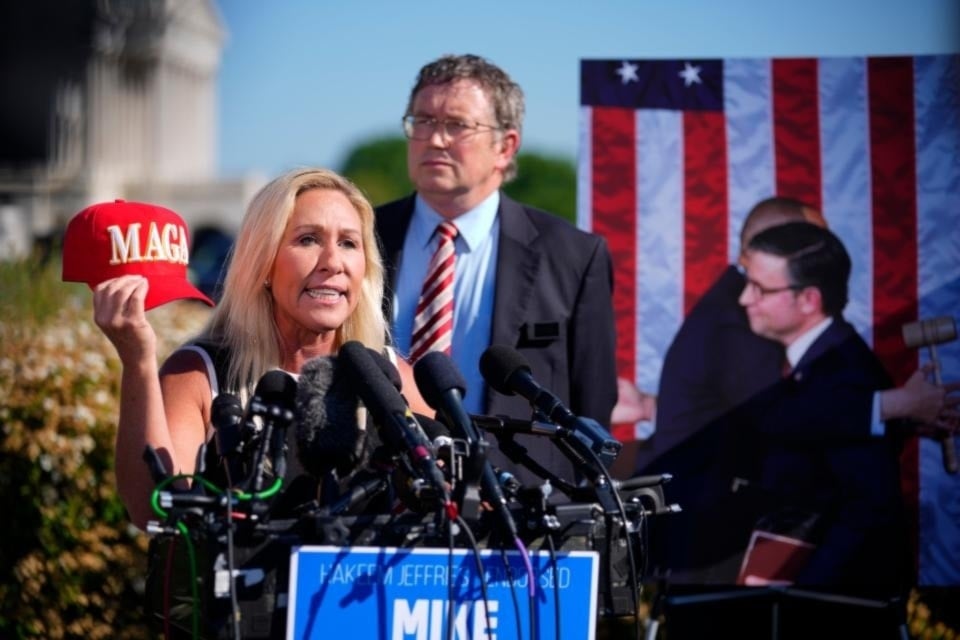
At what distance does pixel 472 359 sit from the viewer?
5.07 meters

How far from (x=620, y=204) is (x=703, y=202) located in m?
0.35

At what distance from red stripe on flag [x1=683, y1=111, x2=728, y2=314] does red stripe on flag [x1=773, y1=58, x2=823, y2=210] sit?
0.25m

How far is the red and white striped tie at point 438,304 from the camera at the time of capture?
502 centimetres

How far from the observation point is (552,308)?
5.13 meters

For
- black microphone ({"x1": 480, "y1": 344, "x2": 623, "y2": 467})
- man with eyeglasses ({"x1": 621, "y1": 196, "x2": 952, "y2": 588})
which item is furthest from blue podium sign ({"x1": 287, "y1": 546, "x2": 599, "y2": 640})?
man with eyeglasses ({"x1": 621, "y1": 196, "x2": 952, "y2": 588})

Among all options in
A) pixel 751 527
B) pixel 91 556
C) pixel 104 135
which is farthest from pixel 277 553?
pixel 104 135

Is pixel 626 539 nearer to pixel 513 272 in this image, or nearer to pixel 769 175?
pixel 513 272

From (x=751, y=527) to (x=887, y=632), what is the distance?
0.85 m

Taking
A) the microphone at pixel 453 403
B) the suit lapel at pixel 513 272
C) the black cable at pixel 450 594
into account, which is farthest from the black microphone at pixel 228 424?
the suit lapel at pixel 513 272

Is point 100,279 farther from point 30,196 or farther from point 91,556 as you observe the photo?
point 30,196

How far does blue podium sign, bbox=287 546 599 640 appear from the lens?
2.84 meters

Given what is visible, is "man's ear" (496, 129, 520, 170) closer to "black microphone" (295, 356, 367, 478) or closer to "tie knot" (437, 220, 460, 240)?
"tie knot" (437, 220, 460, 240)

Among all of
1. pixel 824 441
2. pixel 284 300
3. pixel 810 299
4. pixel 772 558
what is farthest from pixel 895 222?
pixel 284 300

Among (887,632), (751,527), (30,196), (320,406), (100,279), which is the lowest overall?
(887,632)
